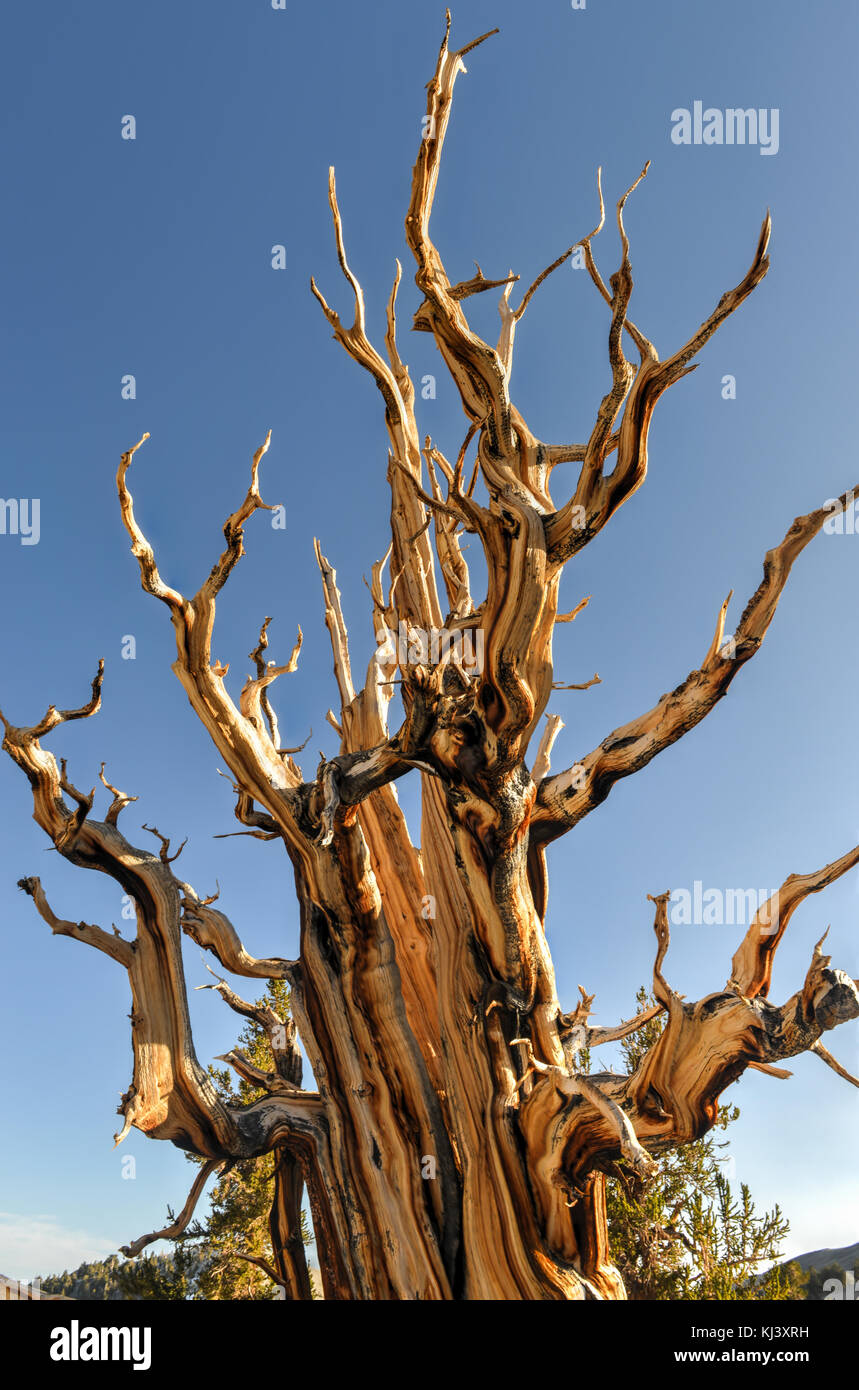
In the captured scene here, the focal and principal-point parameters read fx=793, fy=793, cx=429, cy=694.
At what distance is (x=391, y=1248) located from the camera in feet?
12.8

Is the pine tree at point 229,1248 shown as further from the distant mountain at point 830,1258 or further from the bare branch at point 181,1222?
the distant mountain at point 830,1258

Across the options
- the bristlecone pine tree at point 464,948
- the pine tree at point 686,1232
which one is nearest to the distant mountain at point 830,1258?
the pine tree at point 686,1232

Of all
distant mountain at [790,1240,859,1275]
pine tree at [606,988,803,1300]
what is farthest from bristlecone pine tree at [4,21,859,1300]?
distant mountain at [790,1240,859,1275]

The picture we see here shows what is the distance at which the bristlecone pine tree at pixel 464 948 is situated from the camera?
354cm

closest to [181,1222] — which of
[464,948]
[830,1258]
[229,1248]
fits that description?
[464,948]

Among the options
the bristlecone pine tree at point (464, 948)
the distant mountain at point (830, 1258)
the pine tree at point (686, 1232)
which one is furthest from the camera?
the distant mountain at point (830, 1258)

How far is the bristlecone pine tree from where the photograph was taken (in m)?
3.54

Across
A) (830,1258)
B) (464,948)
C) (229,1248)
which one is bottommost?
(830,1258)

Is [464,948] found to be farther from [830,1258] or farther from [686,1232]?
[830,1258]

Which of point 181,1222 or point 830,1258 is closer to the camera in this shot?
point 181,1222

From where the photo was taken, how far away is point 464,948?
4.19 m
